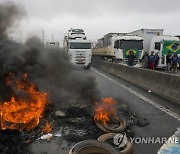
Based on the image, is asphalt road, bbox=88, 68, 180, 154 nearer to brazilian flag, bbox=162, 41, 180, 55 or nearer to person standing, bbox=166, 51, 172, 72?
person standing, bbox=166, 51, 172, 72

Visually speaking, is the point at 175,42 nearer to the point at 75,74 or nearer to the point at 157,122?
the point at 75,74

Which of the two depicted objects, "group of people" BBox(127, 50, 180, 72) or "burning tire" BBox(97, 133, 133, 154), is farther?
"group of people" BBox(127, 50, 180, 72)

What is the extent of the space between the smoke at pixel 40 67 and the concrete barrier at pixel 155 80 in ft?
10.7

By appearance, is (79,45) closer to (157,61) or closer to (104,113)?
(157,61)

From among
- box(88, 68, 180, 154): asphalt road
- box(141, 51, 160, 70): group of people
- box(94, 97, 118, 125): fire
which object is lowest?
box(88, 68, 180, 154): asphalt road

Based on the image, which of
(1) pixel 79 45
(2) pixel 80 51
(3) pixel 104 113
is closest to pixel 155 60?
(2) pixel 80 51

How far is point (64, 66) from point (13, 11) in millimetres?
2677

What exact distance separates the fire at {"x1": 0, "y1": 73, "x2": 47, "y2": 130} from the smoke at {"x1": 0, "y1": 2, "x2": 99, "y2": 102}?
0.20 m

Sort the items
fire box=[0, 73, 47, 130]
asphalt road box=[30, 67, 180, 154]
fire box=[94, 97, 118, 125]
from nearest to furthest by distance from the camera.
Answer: asphalt road box=[30, 67, 180, 154], fire box=[0, 73, 47, 130], fire box=[94, 97, 118, 125]

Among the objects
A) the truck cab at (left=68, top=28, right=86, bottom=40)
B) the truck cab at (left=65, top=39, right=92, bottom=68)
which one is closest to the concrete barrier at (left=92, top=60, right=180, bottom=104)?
the truck cab at (left=65, top=39, right=92, bottom=68)

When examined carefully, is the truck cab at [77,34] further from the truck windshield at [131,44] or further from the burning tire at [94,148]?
the burning tire at [94,148]

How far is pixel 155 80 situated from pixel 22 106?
7763 mm

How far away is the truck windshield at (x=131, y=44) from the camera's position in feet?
91.2

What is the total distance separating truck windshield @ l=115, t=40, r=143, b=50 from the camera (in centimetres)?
2780
